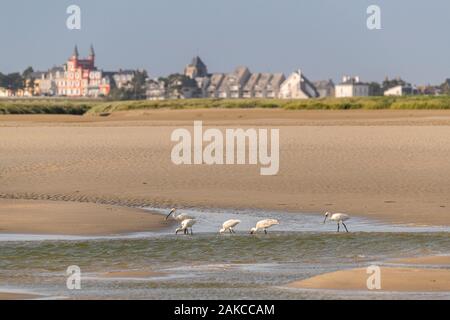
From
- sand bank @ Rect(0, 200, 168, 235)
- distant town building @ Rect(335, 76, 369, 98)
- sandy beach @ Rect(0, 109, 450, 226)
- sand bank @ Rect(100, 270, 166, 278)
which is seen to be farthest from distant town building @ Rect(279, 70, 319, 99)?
sand bank @ Rect(100, 270, 166, 278)

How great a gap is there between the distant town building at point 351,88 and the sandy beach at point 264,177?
14900 centimetres

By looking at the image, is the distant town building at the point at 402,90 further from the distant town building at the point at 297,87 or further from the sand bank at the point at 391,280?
the sand bank at the point at 391,280

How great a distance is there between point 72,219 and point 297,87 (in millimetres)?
170725

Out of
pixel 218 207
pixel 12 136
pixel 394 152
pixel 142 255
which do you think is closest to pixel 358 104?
pixel 12 136

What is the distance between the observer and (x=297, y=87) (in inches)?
7480

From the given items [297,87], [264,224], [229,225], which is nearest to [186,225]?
[229,225]

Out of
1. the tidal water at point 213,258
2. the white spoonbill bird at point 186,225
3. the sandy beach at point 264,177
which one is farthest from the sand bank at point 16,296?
the sandy beach at point 264,177

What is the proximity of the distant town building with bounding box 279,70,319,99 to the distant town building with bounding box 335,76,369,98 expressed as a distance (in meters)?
4.38

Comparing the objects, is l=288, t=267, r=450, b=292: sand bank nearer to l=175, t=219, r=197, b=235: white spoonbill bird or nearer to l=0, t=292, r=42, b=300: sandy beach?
l=0, t=292, r=42, b=300: sandy beach

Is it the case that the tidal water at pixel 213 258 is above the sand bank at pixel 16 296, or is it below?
below

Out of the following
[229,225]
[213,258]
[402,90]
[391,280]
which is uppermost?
[402,90]

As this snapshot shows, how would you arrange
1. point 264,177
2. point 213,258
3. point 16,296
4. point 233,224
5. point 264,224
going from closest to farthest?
point 16,296 < point 213,258 < point 264,224 < point 233,224 < point 264,177

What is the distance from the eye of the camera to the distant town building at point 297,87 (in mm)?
188363

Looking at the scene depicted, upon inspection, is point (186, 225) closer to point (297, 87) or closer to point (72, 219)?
point (72, 219)
